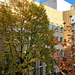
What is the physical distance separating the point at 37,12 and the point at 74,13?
2854 centimetres

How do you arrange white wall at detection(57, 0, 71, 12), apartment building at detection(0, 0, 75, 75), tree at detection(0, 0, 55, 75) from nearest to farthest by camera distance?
tree at detection(0, 0, 55, 75), apartment building at detection(0, 0, 75, 75), white wall at detection(57, 0, 71, 12)

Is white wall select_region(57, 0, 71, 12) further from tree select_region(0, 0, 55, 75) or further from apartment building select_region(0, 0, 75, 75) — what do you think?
tree select_region(0, 0, 55, 75)

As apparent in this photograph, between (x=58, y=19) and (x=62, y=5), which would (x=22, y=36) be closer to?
(x=58, y=19)

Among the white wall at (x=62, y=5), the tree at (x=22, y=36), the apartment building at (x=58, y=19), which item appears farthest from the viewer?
the white wall at (x=62, y=5)

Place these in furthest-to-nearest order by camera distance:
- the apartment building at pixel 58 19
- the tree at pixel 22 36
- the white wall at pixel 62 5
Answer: the white wall at pixel 62 5 < the apartment building at pixel 58 19 < the tree at pixel 22 36

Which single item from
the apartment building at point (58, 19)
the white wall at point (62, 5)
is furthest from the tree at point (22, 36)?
the white wall at point (62, 5)

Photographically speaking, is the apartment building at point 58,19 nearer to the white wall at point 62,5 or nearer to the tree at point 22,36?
the white wall at point 62,5

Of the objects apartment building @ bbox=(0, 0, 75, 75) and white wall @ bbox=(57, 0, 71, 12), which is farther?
white wall @ bbox=(57, 0, 71, 12)

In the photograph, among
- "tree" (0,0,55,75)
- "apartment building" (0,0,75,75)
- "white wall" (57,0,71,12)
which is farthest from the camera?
"white wall" (57,0,71,12)

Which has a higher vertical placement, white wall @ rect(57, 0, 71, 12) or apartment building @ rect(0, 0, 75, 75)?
white wall @ rect(57, 0, 71, 12)

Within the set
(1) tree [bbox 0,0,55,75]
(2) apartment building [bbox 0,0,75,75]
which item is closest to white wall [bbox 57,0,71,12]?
(2) apartment building [bbox 0,0,75,75]

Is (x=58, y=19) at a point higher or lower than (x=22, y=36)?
higher

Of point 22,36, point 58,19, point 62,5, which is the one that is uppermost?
point 62,5

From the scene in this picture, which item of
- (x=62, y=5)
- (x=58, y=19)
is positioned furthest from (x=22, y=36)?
(x=62, y=5)
